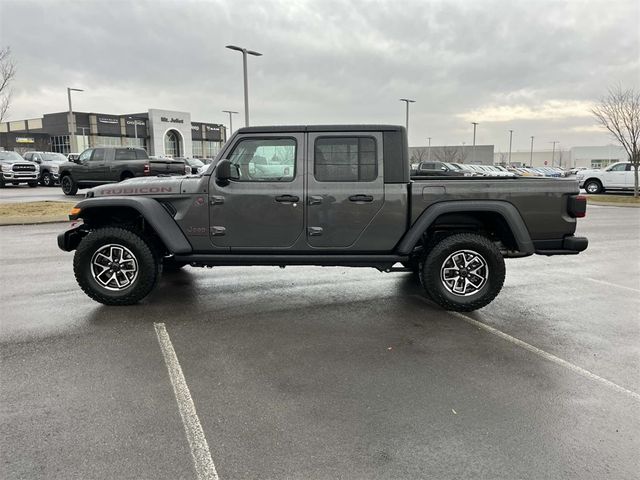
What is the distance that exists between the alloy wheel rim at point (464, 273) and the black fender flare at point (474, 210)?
436 millimetres

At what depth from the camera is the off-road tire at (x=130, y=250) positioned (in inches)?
203

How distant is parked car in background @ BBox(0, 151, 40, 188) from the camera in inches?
933

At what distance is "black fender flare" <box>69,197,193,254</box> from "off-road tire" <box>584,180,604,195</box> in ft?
85.4

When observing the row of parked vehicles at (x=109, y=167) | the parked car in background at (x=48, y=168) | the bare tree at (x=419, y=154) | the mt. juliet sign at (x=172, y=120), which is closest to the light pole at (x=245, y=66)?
the row of parked vehicles at (x=109, y=167)

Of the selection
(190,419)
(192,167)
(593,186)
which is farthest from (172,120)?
(190,419)

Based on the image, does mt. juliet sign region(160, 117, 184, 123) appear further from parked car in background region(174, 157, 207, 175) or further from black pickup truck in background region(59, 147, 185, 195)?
black pickup truck in background region(59, 147, 185, 195)

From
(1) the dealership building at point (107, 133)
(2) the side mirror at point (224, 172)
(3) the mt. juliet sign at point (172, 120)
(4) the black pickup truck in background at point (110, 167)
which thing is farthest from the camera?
(3) the mt. juliet sign at point (172, 120)

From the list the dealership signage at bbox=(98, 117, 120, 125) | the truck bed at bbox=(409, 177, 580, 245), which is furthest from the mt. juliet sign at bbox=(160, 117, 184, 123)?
the truck bed at bbox=(409, 177, 580, 245)

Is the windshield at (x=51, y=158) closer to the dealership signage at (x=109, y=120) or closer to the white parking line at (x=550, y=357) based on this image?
the white parking line at (x=550, y=357)

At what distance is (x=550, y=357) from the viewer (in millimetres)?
4086

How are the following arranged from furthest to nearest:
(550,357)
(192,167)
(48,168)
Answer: (48,168) < (192,167) < (550,357)

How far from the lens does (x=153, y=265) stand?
205 inches

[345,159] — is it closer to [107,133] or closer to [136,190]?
[136,190]

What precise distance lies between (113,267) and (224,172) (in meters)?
1.65
